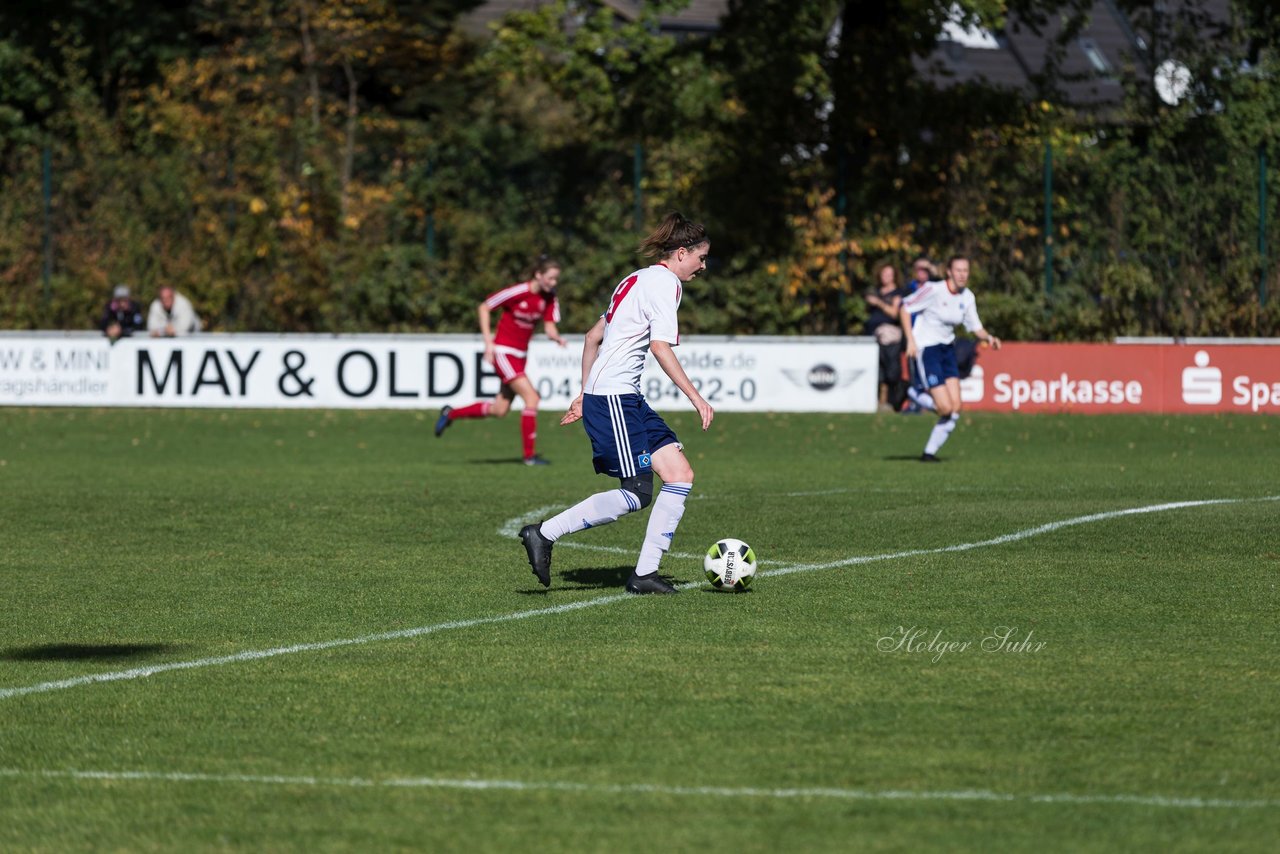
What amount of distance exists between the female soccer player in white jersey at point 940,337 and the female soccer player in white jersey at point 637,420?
8.73 m

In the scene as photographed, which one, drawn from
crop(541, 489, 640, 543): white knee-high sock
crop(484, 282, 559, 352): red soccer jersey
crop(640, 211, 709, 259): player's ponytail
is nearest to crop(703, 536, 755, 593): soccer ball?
crop(541, 489, 640, 543): white knee-high sock

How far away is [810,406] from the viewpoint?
25219mm

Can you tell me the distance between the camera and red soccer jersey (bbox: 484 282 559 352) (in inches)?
683

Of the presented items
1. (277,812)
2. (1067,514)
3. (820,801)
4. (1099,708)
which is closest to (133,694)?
(277,812)

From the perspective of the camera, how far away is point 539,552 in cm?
934

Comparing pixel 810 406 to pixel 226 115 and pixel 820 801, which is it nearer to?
pixel 226 115

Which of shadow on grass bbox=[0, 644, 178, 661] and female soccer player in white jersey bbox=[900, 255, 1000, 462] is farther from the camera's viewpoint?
female soccer player in white jersey bbox=[900, 255, 1000, 462]

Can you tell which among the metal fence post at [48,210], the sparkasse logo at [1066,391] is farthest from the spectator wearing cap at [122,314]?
the sparkasse logo at [1066,391]

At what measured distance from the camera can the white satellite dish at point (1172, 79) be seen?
96.6ft

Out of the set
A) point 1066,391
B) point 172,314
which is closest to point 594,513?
point 1066,391

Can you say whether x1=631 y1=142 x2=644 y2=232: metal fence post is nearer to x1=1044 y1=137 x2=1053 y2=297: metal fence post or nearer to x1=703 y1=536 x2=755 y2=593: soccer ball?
x1=1044 y1=137 x2=1053 y2=297: metal fence post

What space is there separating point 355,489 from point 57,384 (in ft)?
40.4

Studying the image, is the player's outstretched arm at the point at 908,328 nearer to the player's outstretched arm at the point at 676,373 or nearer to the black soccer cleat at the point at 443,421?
the black soccer cleat at the point at 443,421

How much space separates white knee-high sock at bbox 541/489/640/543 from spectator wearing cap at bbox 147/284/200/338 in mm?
18316
